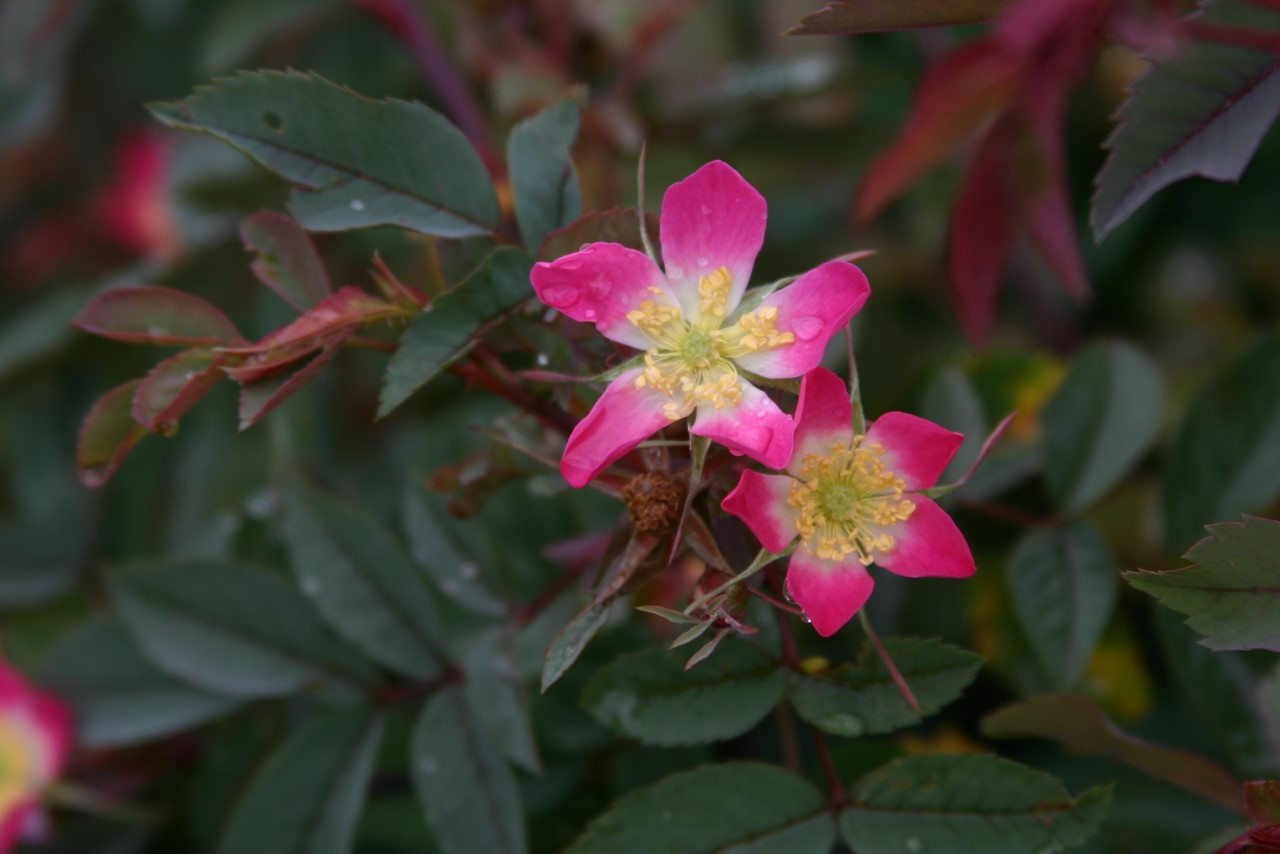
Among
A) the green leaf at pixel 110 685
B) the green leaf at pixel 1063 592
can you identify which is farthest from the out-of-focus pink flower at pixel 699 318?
the green leaf at pixel 110 685

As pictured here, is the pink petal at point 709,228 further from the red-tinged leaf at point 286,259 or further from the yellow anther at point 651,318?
the red-tinged leaf at point 286,259

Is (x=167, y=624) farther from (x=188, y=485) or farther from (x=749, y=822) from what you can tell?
(x=749, y=822)

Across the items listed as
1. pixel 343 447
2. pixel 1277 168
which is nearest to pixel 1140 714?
pixel 1277 168

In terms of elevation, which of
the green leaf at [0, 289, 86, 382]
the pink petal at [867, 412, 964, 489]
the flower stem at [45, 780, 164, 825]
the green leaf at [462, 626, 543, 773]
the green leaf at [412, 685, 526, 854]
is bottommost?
the flower stem at [45, 780, 164, 825]

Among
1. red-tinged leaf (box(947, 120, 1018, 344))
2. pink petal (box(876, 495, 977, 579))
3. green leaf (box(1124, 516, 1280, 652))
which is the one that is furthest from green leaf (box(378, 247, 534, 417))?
red-tinged leaf (box(947, 120, 1018, 344))

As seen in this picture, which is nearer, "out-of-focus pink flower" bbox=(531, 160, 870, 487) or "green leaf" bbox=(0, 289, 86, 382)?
"out-of-focus pink flower" bbox=(531, 160, 870, 487)

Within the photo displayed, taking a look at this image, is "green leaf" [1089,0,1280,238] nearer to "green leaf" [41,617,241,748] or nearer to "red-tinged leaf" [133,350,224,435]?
"red-tinged leaf" [133,350,224,435]

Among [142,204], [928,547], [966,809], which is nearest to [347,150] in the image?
[928,547]
